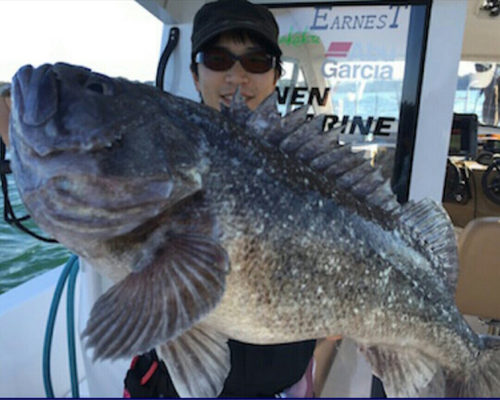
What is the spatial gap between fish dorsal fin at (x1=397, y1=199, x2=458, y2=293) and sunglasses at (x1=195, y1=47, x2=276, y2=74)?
2.67 ft

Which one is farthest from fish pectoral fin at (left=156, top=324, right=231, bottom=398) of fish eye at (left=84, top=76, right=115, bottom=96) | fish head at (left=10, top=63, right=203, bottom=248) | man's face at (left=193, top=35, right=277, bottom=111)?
man's face at (left=193, top=35, right=277, bottom=111)

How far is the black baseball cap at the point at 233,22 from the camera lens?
1.47 m

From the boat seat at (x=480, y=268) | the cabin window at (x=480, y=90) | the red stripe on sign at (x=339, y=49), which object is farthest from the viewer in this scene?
the cabin window at (x=480, y=90)

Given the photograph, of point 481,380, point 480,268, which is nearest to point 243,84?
point 481,380

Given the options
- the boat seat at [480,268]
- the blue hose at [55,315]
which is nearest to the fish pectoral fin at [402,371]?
the blue hose at [55,315]

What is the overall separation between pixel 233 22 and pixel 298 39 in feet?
4.59

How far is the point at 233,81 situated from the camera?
60.9 inches

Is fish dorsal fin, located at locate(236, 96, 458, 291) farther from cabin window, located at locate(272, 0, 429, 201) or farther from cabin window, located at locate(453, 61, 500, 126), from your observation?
cabin window, located at locate(453, 61, 500, 126)

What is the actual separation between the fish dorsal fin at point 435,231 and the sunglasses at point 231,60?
81cm

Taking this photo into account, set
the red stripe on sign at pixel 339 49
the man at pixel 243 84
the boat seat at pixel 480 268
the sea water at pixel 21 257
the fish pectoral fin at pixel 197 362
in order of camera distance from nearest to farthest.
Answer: the fish pectoral fin at pixel 197 362
the man at pixel 243 84
the boat seat at pixel 480 268
the red stripe on sign at pixel 339 49
the sea water at pixel 21 257

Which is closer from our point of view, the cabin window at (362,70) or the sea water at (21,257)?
the cabin window at (362,70)

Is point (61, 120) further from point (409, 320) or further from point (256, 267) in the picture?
point (409, 320)

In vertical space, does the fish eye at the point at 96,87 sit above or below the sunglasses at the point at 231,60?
below

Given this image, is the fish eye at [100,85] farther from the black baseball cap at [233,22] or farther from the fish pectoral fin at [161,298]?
the black baseball cap at [233,22]
